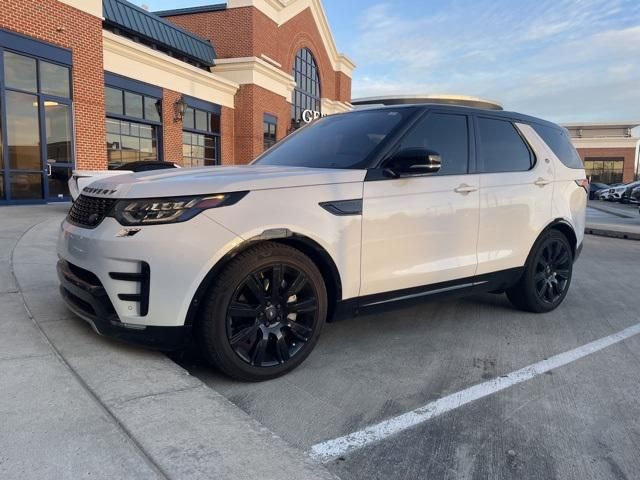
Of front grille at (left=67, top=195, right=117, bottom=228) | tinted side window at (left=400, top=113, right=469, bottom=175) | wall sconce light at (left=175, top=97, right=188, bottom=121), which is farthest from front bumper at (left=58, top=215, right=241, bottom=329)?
wall sconce light at (left=175, top=97, right=188, bottom=121)

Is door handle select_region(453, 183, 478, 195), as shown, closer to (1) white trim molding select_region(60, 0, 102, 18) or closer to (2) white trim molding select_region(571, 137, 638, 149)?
(1) white trim molding select_region(60, 0, 102, 18)

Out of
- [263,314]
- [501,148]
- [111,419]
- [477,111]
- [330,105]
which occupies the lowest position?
[111,419]

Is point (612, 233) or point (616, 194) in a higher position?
point (616, 194)

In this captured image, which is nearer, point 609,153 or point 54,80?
point 54,80

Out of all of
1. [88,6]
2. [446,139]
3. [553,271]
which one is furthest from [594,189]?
[446,139]

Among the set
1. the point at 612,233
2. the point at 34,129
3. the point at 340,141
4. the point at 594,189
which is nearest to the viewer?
the point at 340,141

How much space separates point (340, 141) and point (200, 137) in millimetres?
18603

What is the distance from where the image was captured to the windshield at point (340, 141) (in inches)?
149

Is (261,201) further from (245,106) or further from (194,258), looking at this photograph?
(245,106)

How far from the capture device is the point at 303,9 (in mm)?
29078

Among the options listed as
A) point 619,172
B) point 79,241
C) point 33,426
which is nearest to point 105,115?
point 79,241

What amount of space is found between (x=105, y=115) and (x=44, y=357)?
1426cm

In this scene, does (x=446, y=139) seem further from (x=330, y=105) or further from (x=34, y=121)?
(x=330, y=105)

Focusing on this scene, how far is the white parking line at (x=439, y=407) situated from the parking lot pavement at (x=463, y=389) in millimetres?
32
